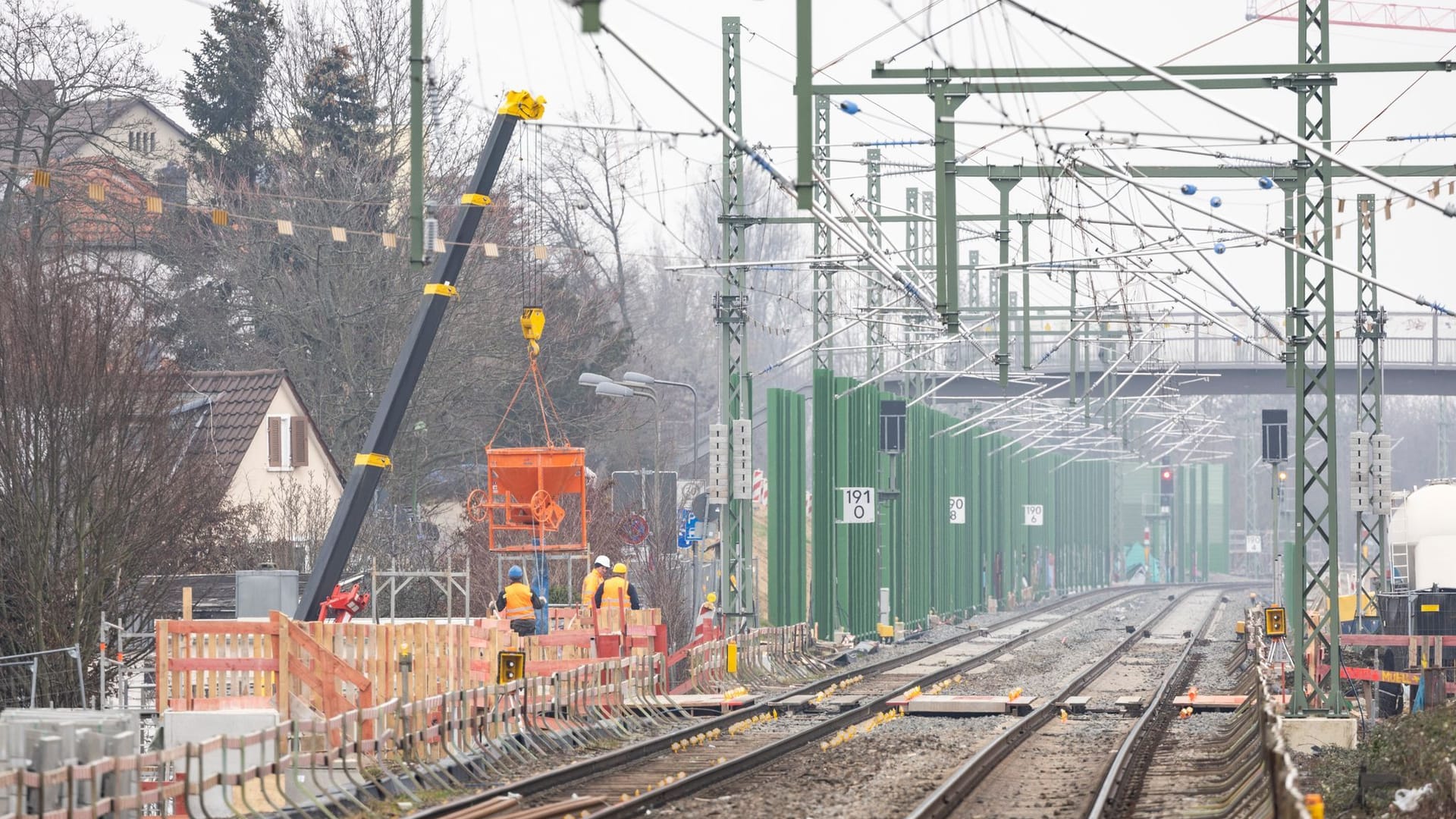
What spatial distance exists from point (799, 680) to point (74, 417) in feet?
41.1

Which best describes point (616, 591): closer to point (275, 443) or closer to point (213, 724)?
point (213, 724)

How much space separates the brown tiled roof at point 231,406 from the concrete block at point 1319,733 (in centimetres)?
2642

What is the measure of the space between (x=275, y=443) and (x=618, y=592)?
20117mm

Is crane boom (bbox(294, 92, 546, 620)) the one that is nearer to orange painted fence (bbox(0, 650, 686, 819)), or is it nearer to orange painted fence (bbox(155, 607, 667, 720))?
orange painted fence (bbox(155, 607, 667, 720))

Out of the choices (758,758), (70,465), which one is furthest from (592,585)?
(758,758)

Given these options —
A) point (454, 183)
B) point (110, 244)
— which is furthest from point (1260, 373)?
point (110, 244)

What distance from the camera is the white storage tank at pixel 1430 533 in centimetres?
4116

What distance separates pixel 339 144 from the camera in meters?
50.0

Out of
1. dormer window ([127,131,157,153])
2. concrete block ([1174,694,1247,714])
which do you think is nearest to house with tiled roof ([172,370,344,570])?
dormer window ([127,131,157,153])

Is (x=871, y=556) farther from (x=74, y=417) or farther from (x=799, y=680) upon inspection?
(x=74, y=417)

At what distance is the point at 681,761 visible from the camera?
66.8ft

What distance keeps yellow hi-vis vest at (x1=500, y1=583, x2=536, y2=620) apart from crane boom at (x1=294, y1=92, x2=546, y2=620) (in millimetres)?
2160

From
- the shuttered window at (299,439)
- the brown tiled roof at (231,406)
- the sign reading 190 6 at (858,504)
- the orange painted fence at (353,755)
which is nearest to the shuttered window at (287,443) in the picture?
the shuttered window at (299,439)

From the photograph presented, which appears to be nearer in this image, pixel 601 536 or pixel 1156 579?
pixel 601 536
